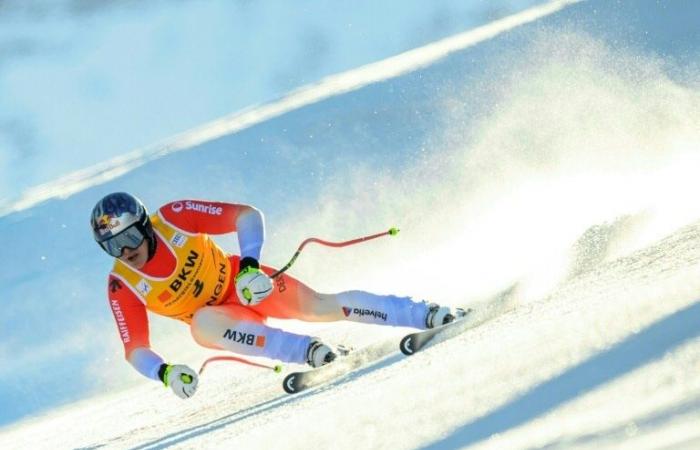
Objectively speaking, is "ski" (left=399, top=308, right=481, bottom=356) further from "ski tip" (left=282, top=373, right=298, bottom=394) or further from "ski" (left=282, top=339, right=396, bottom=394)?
"ski tip" (left=282, top=373, right=298, bottom=394)

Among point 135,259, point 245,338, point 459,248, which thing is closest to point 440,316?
point 245,338

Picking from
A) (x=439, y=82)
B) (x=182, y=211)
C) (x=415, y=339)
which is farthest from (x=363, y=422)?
(x=439, y=82)

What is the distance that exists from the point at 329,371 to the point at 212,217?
105 cm

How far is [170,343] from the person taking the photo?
8.23 metres

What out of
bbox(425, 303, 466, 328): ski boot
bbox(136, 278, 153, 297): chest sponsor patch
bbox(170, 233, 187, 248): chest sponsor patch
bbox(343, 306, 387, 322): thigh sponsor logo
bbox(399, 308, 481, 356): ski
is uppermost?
bbox(170, 233, 187, 248): chest sponsor patch

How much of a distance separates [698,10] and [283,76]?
20.8ft

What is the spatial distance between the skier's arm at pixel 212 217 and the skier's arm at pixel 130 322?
39 cm

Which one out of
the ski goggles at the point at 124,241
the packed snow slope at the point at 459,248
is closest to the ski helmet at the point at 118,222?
the ski goggles at the point at 124,241

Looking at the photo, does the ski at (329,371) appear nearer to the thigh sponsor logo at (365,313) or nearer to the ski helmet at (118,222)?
the thigh sponsor logo at (365,313)

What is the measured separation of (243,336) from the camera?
536 centimetres

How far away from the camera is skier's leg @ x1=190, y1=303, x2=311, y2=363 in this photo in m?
5.24

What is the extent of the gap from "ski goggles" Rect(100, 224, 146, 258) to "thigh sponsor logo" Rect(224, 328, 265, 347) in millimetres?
570

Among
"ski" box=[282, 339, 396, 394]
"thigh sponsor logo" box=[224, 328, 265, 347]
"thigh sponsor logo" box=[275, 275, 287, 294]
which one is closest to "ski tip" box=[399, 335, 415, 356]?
"ski" box=[282, 339, 396, 394]

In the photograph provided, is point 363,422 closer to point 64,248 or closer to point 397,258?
point 397,258
